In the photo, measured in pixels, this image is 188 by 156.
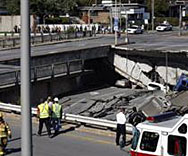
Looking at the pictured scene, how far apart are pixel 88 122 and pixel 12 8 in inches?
2913

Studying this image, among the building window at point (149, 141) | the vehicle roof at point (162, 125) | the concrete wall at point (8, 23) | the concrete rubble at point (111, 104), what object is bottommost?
the concrete rubble at point (111, 104)

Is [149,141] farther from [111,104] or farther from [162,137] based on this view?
[111,104]

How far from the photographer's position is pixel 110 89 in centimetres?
4584

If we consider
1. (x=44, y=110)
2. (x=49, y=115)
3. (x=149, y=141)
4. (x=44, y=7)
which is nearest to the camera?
(x=149, y=141)

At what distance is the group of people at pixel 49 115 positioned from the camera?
1688 centimetres

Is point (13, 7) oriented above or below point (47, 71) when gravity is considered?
above

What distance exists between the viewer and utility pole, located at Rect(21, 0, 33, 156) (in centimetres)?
564

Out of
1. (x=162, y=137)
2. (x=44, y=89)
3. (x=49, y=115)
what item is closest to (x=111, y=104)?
(x=44, y=89)

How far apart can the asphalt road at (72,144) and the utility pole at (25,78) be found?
30.6 ft

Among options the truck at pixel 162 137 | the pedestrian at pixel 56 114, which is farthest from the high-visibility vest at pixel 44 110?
the truck at pixel 162 137

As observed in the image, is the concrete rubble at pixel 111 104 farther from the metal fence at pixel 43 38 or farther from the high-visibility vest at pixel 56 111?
the metal fence at pixel 43 38

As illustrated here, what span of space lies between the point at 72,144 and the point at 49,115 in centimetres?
137

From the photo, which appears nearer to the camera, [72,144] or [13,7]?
[72,144]

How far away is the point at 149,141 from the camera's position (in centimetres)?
1134
